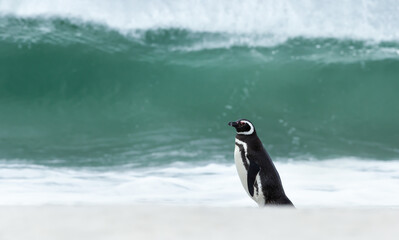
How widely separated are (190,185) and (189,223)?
5.72 meters

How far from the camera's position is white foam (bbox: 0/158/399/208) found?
276 inches

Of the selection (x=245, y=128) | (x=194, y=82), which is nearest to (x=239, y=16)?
(x=194, y=82)

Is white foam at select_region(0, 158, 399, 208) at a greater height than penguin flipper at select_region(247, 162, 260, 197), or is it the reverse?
white foam at select_region(0, 158, 399, 208)

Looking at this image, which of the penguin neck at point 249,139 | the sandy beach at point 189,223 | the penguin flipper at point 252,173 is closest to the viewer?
the sandy beach at point 189,223

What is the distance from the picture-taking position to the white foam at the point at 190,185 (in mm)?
7012

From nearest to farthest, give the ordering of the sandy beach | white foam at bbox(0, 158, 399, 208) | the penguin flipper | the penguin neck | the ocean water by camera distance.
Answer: the sandy beach < the penguin flipper < the penguin neck < white foam at bbox(0, 158, 399, 208) < the ocean water

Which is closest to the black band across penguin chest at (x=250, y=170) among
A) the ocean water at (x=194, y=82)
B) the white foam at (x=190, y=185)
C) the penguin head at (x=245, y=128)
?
the penguin head at (x=245, y=128)

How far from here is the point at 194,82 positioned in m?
13.3

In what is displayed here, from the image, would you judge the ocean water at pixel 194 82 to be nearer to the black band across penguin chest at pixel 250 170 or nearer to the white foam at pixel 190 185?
the white foam at pixel 190 185

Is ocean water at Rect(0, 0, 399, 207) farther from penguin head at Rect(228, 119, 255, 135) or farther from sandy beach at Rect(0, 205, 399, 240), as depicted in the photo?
sandy beach at Rect(0, 205, 399, 240)

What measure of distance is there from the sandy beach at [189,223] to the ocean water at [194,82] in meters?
7.36

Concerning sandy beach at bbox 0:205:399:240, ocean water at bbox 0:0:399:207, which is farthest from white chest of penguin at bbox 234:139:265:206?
ocean water at bbox 0:0:399:207

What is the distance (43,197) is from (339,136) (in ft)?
20.4

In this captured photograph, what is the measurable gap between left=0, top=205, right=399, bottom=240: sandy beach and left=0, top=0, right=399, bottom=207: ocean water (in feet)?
24.1
